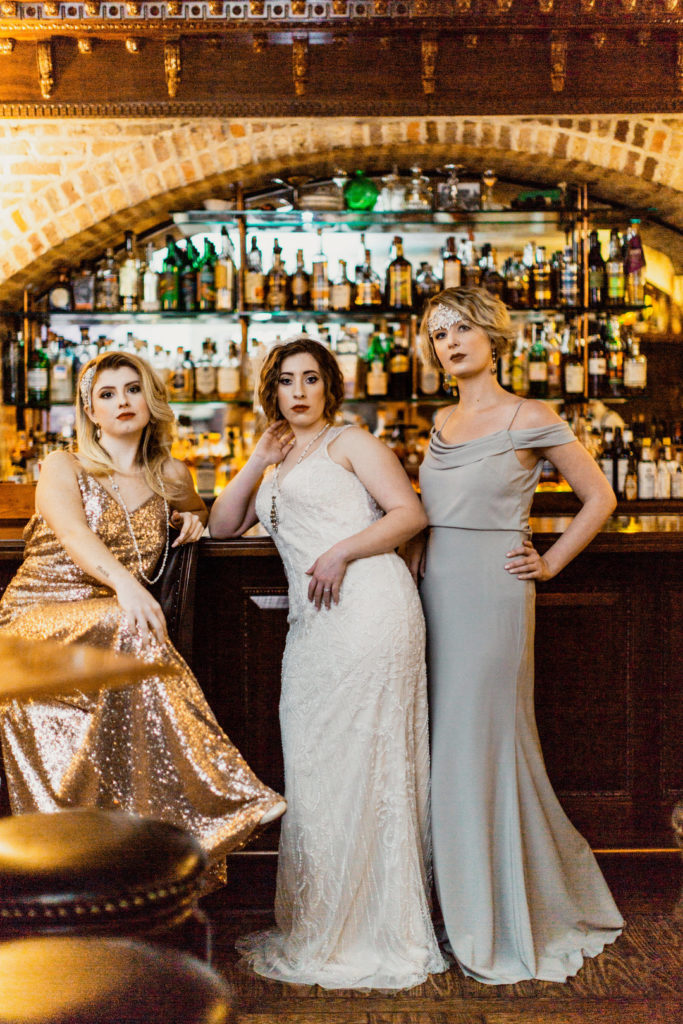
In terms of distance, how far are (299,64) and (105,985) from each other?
3747mm

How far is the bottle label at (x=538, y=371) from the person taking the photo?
4680 millimetres

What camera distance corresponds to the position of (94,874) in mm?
1451

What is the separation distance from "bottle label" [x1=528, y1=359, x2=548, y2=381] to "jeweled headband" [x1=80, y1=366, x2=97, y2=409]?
9.35 ft

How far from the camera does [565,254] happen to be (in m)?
4.66

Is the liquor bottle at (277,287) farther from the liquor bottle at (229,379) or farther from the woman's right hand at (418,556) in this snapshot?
the woman's right hand at (418,556)

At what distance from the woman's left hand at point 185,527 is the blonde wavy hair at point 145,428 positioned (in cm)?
6

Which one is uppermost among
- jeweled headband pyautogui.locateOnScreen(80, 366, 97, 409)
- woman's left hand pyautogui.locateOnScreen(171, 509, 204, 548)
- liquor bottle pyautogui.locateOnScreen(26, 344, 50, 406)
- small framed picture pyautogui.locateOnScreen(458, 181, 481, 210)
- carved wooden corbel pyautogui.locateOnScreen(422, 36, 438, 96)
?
carved wooden corbel pyautogui.locateOnScreen(422, 36, 438, 96)

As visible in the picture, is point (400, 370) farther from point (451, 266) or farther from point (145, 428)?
point (145, 428)

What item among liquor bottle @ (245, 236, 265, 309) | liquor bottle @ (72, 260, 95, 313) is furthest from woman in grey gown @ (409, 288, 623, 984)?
liquor bottle @ (72, 260, 95, 313)

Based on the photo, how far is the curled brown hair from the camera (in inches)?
89.4

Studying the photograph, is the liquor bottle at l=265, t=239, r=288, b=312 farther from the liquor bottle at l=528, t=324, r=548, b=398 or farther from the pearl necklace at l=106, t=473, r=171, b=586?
the pearl necklace at l=106, t=473, r=171, b=586

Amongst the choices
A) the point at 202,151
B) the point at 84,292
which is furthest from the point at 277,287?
the point at 84,292

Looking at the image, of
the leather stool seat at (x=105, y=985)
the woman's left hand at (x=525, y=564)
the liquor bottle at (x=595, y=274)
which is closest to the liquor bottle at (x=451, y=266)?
the liquor bottle at (x=595, y=274)

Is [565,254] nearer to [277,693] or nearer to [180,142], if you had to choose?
[180,142]
